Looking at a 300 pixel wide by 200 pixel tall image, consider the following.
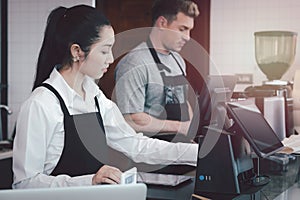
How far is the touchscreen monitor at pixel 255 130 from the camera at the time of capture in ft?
4.63

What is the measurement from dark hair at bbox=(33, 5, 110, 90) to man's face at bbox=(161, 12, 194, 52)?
1049mm

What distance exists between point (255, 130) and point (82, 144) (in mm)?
617

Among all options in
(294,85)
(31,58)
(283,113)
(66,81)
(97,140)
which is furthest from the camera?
(31,58)

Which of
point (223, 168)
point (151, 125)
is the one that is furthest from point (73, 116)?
point (151, 125)

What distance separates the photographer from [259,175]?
5.14 feet

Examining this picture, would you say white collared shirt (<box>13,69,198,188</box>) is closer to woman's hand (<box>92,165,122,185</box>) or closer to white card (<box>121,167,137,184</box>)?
woman's hand (<box>92,165,122,185</box>)

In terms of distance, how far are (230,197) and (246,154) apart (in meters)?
0.17

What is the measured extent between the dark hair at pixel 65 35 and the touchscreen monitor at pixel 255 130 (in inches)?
24.8

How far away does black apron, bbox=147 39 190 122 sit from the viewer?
284 cm

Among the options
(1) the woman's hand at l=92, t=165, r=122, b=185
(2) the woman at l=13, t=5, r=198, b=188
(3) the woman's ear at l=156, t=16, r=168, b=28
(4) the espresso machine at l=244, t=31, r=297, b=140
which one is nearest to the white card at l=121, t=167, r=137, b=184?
(1) the woman's hand at l=92, t=165, r=122, b=185

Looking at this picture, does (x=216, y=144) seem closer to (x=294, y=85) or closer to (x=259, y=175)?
(x=259, y=175)

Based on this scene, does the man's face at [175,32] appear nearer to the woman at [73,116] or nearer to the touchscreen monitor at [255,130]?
the woman at [73,116]

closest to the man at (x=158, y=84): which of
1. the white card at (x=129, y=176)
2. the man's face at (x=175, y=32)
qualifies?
the man's face at (x=175, y=32)

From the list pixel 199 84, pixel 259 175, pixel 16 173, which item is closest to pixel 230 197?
pixel 259 175
